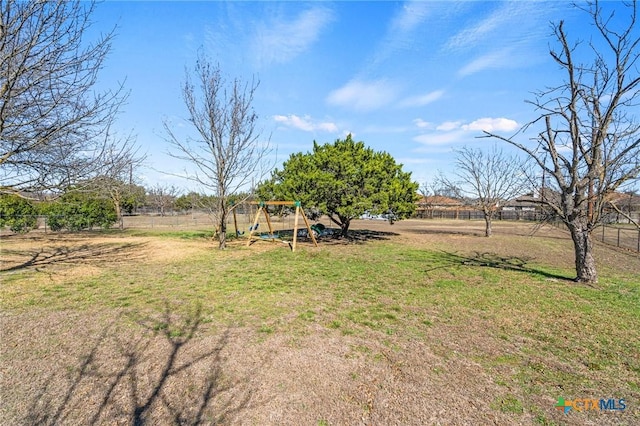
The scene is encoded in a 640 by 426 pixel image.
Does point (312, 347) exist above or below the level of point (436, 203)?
below

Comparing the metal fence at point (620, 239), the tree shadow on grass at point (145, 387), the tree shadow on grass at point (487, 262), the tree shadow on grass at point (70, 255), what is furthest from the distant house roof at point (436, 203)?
the tree shadow on grass at point (145, 387)

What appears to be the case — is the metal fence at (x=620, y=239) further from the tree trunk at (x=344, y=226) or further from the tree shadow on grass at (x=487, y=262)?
the tree trunk at (x=344, y=226)

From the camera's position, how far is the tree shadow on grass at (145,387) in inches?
97.4

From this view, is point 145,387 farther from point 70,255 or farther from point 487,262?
point 487,262

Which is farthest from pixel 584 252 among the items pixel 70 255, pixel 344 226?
pixel 70 255

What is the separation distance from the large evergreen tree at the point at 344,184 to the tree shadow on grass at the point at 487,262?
10.5 ft

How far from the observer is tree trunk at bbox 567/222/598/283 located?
656 centimetres

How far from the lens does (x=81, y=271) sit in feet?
24.2

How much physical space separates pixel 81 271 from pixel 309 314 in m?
6.26

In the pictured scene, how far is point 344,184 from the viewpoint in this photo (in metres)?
12.4

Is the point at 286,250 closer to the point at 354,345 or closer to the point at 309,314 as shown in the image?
the point at 309,314

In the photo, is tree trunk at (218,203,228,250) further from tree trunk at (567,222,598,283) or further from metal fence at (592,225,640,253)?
metal fence at (592,225,640,253)

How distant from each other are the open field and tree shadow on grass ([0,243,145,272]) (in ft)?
2.82

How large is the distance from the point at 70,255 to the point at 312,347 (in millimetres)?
9883
